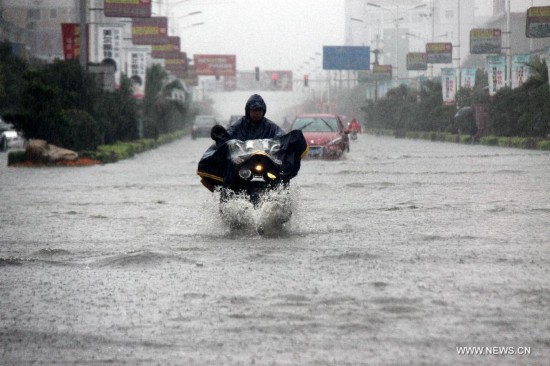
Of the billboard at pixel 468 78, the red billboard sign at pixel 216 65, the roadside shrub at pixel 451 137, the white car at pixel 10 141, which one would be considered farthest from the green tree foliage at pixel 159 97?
the red billboard sign at pixel 216 65

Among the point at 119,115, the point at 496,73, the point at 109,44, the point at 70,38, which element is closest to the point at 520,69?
the point at 496,73

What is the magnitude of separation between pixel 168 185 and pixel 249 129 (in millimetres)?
10522

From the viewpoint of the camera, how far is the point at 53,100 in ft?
116

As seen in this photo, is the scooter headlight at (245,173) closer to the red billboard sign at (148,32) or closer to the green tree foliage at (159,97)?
→ the red billboard sign at (148,32)

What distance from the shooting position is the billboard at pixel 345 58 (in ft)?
315

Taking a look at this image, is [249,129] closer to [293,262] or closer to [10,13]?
[293,262]

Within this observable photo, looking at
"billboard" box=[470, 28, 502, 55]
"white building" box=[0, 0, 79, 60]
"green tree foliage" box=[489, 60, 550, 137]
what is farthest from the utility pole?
"white building" box=[0, 0, 79, 60]

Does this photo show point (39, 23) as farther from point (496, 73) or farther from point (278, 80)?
point (278, 80)

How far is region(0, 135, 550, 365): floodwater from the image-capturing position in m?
6.64

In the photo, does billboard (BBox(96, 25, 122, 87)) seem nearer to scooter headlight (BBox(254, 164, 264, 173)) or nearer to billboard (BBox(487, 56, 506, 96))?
billboard (BBox(487, 56, 506, 96))

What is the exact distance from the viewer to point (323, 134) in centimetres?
3700

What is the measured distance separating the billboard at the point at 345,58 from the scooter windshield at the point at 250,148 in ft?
273

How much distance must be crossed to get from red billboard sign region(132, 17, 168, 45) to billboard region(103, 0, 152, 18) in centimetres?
1652

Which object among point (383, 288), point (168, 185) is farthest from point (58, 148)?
point (383, 288)
